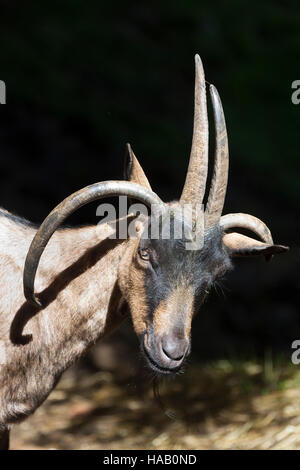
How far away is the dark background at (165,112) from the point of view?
973cm

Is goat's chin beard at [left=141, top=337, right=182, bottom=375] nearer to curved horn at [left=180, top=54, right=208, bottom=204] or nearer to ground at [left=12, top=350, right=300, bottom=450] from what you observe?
curved horn at [left=180, top=54, right=208, bottom=204]

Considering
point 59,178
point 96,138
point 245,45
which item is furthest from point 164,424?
point 245,45

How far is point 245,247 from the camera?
15.5 feet

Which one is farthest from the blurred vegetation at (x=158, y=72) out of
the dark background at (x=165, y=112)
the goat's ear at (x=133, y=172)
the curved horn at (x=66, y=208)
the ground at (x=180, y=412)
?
the curved horn at (x=66, y=208)

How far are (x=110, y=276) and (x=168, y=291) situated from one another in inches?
21.7

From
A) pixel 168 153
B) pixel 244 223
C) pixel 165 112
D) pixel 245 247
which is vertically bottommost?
pixel 245 247

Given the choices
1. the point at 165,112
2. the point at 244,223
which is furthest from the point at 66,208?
the point at 165,112

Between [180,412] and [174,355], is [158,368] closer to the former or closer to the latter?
[174,355]

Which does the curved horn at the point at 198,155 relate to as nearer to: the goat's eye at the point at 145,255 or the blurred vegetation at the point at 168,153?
the goat's eye at the point at 145,255

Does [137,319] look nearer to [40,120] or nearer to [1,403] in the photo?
[1,403]

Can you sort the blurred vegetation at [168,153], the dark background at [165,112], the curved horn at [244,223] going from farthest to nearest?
the dark background at [165,112]
the blurred vegetation at [168,153]
the curved horn at [244,223]

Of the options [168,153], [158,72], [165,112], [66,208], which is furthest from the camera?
[158,72]

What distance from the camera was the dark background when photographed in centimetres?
973

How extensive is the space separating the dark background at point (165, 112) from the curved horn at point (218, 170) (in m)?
4.20
